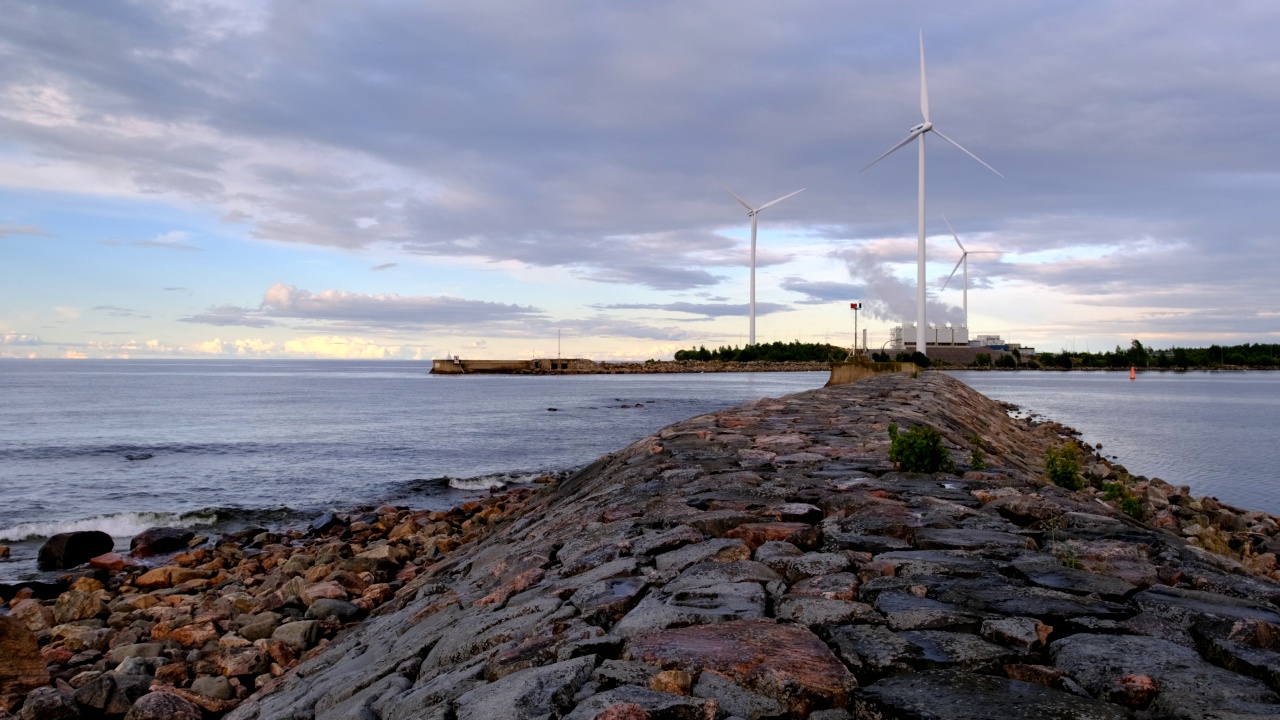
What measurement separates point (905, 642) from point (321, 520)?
13092 mm

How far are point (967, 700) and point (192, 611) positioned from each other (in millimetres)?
8296

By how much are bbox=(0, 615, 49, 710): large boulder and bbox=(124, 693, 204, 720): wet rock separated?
1.30 metres

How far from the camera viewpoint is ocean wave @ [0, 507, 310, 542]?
14266 mm

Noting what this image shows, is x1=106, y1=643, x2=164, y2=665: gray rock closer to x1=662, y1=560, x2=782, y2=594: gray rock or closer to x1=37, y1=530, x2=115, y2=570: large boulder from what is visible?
x1=662, y1=560, x2=782, y2=594: gray rock

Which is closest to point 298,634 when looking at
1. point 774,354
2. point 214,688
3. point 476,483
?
point 214,688

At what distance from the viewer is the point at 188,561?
1170 centimetres

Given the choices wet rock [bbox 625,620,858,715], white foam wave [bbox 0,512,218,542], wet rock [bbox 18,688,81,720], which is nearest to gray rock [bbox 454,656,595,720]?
wet rock [bbox 625,620,858,715]

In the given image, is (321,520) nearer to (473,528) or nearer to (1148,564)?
(473,528)

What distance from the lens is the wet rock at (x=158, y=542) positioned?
42.3 feet

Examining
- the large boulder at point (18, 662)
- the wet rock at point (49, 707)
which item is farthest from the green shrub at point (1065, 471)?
the large boulder at point (18, 662)

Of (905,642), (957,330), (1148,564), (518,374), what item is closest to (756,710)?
(905,642)

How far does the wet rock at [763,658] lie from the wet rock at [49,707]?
15.8 feet

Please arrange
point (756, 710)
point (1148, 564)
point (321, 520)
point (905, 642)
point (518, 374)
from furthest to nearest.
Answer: point (518, 374), point (321, 520), point (1148, 564), point (905, 642), point (756, 710)

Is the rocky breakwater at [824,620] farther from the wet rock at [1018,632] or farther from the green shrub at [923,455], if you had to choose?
the green shrub at [923,455]
